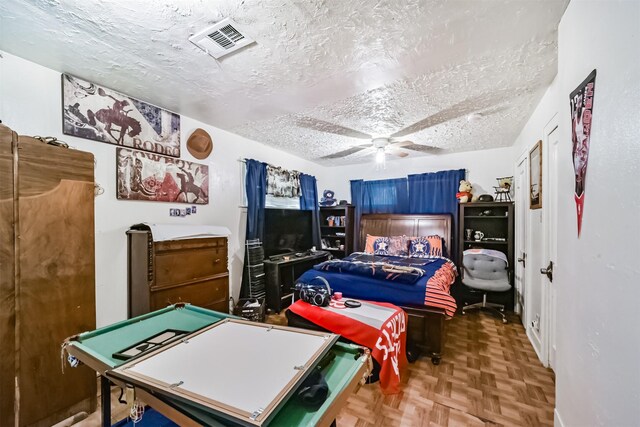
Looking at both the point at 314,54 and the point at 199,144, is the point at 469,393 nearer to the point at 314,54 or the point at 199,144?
the point at 314,54

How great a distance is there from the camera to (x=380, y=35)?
156 centimetres

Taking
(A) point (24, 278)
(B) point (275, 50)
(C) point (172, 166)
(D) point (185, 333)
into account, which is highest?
(B) point (275, 50)

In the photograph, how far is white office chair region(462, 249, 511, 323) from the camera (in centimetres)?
347

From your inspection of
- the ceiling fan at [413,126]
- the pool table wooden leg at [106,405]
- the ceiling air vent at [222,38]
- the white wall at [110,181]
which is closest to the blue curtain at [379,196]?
the ceiling fan at [413,126]

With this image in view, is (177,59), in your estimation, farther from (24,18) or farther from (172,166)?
(172,166)

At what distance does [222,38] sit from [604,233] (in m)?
2.14

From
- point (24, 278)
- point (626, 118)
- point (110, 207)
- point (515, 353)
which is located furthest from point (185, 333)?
point (515, 353)

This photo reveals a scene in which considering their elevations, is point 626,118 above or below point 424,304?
above

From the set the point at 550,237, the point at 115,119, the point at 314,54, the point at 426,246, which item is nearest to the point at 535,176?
the point at 550,237

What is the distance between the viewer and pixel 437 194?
4484mm

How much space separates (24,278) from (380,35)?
265 centimetres

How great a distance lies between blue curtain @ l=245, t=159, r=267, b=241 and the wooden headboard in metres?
2.14

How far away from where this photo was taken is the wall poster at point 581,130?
1061mm

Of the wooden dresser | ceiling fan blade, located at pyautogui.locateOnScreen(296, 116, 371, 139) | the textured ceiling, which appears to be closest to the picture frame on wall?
the textured ceiling
